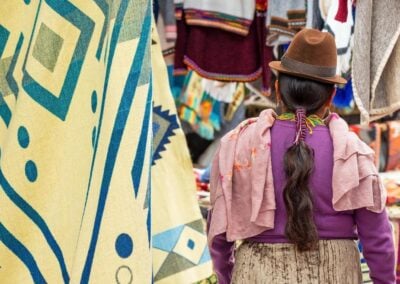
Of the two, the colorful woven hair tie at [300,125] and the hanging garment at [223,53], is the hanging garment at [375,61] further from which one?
the hanging garment at [223,53]

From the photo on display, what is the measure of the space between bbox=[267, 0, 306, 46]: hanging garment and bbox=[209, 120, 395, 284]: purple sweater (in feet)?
3.11

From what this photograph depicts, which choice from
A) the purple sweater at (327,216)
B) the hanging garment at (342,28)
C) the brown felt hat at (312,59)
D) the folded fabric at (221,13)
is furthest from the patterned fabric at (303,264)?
the folded fabric at (221,13)

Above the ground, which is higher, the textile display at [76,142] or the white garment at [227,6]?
the textile display at [76,142]

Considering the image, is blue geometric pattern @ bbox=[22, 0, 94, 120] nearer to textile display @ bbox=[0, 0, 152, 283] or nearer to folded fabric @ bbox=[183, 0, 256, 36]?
textile display @ bbox=[0, 0, 152, 283]

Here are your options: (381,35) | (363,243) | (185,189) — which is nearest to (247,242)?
(363,243)

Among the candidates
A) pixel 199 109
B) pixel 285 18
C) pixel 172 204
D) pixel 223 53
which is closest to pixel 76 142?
pixel 172 204

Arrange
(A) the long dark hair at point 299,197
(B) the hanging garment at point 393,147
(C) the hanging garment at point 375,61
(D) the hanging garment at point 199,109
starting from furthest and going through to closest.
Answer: (D) the hanging garment at point 199,109 → (B) the hanging garment at point 393,147 → (C) the hanging garment at point 375,61 → (A) the long dark hair at point 299,197

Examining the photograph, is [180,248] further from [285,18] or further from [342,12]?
[285,18]

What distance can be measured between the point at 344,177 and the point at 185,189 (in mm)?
1087

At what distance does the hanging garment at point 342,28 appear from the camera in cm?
329

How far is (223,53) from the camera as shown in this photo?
3.93 meters

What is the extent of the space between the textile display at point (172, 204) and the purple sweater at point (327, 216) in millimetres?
1073

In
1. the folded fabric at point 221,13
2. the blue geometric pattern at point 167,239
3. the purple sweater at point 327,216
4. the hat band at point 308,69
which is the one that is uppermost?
the blue geometric pattern at point 167,239

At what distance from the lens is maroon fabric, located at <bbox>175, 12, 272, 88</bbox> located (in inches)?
153
